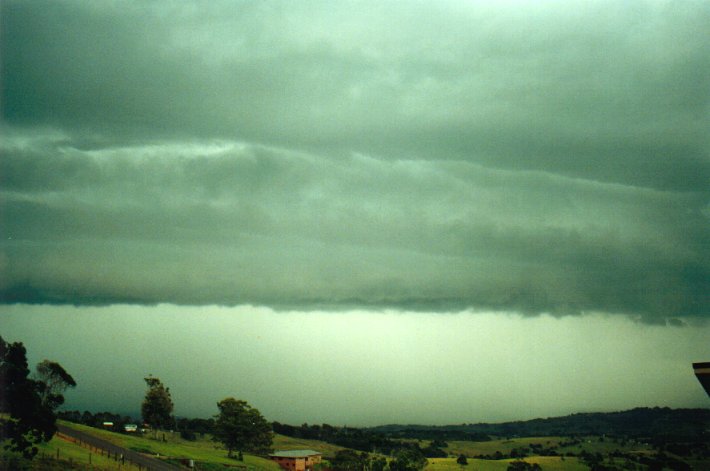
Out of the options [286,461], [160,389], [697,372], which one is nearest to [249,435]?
[286,461]

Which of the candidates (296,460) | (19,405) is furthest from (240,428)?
(19,405)

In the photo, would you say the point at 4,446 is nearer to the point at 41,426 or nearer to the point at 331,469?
the point at 41,426

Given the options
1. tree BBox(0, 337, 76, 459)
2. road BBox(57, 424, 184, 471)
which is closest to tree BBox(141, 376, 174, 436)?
road BBox(57, 424, 184, 471)

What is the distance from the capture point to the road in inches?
4197

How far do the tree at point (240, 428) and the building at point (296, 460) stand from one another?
20.3 ft

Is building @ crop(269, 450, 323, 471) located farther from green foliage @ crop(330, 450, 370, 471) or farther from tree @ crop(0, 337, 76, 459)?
tree @ crop(0, 337, 76, 459)

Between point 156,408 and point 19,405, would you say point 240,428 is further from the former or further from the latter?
point 19,405

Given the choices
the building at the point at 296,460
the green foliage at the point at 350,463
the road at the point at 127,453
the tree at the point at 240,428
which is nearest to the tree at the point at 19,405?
the road at the point at 127,453

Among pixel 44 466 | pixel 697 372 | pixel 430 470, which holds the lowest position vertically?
pixel 430 470

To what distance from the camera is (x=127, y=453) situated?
116062 millimetres

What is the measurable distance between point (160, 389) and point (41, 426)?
95.1 metres

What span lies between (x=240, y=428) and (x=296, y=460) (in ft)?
68.2

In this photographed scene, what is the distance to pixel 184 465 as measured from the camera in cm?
11706

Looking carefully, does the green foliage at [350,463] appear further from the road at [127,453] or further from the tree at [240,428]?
the road at [127,453]
